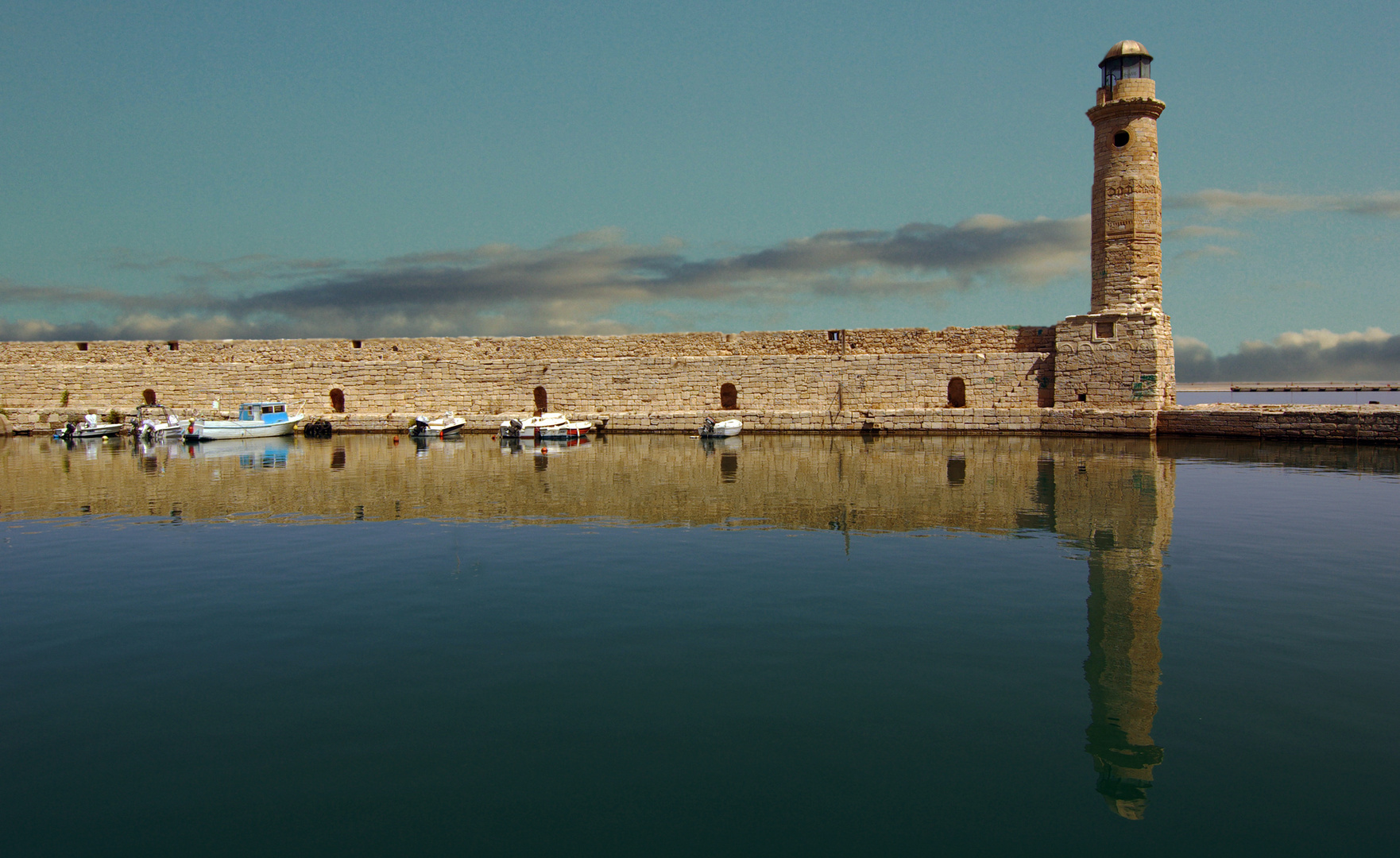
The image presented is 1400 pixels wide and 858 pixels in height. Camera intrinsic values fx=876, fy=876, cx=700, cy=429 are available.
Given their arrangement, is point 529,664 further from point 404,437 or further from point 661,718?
point 404,437

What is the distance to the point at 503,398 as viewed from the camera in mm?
27469

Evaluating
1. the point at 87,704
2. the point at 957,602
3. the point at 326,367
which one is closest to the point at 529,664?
the point at 87,704

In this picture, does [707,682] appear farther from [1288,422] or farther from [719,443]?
[1288,422]

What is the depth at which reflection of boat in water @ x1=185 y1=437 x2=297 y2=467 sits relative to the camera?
706 inches

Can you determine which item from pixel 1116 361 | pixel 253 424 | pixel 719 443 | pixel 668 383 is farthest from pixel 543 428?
pixel 1116 361

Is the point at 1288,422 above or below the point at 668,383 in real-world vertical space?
below

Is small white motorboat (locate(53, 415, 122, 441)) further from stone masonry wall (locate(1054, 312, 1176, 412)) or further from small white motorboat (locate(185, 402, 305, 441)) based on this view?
stone masonry wall (locate(1054, 312, 1176, 412))

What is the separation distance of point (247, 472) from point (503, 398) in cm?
1215

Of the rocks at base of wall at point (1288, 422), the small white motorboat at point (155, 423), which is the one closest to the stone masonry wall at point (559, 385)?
the small white motorboat at point (155, 423)

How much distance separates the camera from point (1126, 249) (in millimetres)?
20766

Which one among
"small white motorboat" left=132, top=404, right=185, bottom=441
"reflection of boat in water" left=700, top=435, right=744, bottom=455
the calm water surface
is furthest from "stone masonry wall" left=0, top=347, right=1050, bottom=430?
the calm water surface

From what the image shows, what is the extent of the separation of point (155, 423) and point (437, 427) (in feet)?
30.2

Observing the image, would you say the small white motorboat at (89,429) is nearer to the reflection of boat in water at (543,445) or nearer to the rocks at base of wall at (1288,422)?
the reflection of boat in water at (543,445)

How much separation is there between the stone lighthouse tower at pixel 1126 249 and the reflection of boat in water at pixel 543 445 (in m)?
12.9
